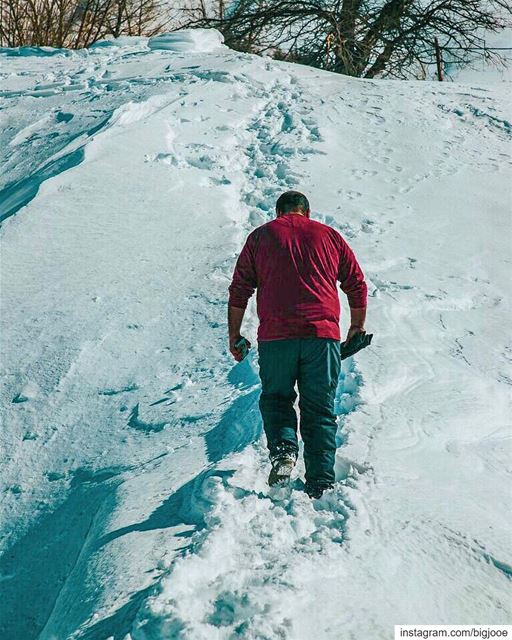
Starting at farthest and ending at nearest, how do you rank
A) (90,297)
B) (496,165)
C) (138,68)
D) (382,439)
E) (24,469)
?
(138,68)
(496,165)
(90,297)
(24,469)
(382,439)

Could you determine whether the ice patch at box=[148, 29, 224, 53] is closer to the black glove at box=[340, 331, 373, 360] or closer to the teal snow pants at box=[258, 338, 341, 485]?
the black glove at box=[340, 331, 373, 360]

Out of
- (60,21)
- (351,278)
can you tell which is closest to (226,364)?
(351,278)

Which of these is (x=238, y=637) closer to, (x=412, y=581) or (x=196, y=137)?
(x=412, y=581)

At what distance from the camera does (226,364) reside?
429cm

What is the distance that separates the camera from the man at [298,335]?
10.3 ft

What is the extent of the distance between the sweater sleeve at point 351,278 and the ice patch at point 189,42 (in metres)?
7.10

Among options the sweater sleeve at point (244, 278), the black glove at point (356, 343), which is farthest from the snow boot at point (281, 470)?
the sweater sleeve at point (244, 278)

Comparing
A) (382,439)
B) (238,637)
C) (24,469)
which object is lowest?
(24,469)

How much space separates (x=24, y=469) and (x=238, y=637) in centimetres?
188

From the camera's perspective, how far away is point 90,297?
196 inches

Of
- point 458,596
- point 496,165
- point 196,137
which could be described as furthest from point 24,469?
point 496,165

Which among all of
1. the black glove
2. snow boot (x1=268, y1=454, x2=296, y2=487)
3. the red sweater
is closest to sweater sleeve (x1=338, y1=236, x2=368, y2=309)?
the red sweater

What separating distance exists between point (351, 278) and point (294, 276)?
34 centimetres

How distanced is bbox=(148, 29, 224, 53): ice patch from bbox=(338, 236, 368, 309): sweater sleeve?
7.10m
